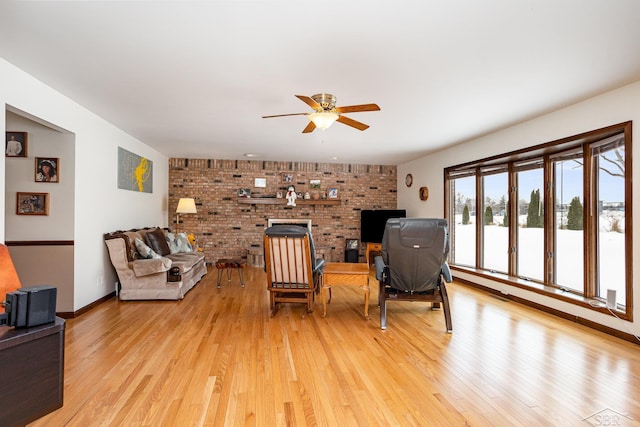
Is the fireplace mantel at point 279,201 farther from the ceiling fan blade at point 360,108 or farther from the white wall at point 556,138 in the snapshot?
the ceiling fan blade at point 360,108

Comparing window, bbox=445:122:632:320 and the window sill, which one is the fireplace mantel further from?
the window sill

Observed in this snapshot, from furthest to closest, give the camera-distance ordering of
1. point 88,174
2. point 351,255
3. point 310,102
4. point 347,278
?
point 351,255
point 88,174
point 347,278
point 310,102

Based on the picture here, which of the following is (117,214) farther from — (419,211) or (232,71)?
(419,211)

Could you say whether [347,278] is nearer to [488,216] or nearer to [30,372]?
[30,372]

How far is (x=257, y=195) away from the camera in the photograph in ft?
25.5

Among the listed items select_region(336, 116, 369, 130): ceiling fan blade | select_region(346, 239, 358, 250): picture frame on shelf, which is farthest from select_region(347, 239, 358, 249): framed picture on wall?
select_region(336, 116, 369, 130): ceiling fan blade

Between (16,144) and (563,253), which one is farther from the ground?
(16,144)

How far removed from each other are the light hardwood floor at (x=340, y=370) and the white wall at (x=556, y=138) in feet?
0.86

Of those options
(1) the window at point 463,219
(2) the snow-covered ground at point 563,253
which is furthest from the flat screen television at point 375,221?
(2) the snow-covered ground at point 563,253

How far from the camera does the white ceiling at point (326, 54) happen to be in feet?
6.57

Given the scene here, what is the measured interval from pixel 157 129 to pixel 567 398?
5466mm

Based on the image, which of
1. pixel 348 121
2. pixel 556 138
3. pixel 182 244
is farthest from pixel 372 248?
pixel 348 121

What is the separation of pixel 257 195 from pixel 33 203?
447cm

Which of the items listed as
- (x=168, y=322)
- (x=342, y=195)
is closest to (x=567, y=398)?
(x=168, y=322)
